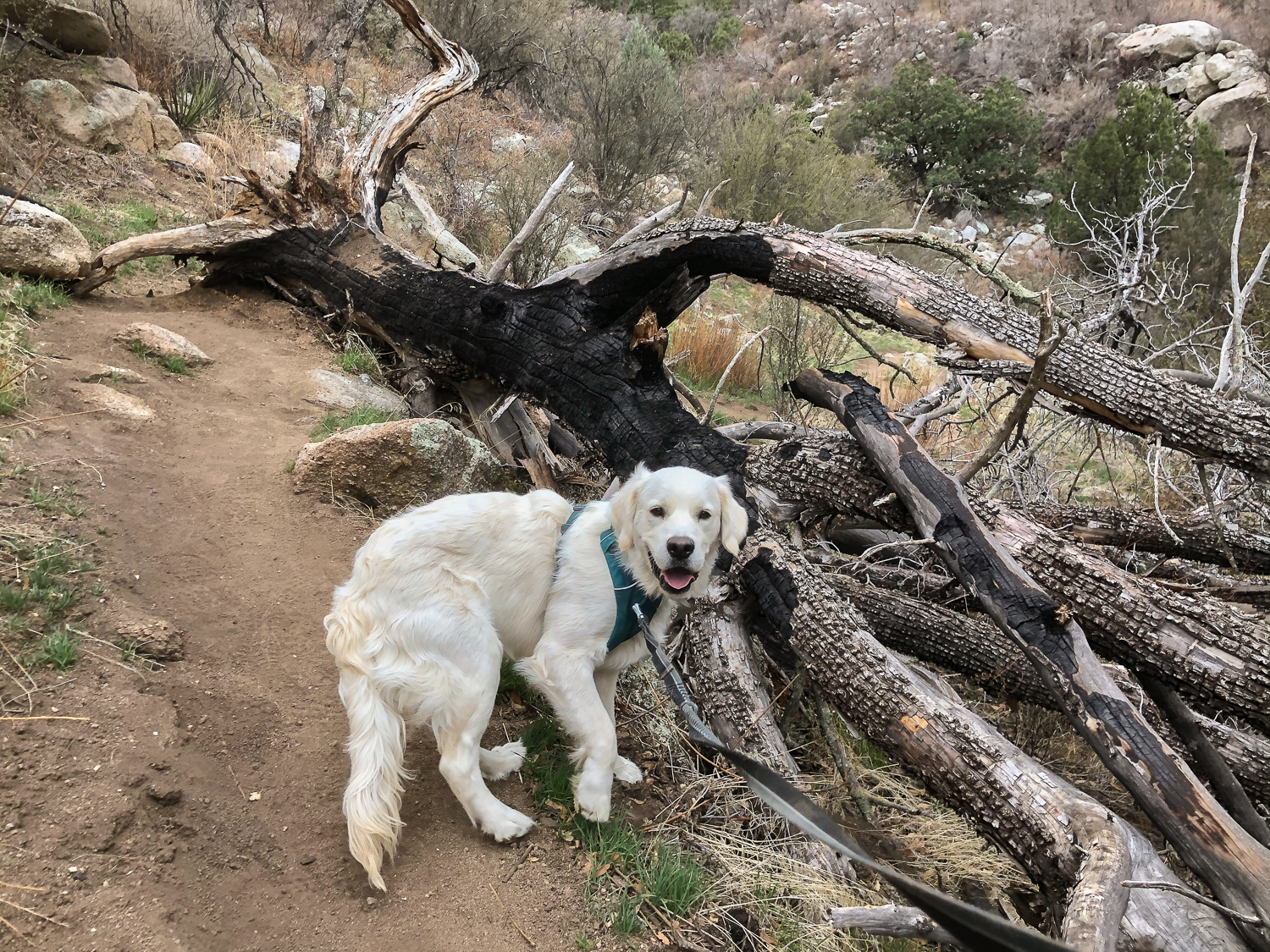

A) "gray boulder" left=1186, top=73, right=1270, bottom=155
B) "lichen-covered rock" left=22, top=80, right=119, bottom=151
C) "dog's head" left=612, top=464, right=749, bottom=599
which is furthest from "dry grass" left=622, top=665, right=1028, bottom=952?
"gray boulder" left=1186, top=73, right=1270, bottom=155

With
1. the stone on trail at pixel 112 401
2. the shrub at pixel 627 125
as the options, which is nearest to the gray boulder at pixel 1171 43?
the shrub at pixel 627 125

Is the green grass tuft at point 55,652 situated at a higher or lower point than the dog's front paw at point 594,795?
higher

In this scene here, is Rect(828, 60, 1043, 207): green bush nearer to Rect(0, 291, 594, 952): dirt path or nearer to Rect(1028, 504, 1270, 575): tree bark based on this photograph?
Rect(1028, 504, 1270, 575): tree bark

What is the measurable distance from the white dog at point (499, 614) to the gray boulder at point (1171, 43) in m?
28.2

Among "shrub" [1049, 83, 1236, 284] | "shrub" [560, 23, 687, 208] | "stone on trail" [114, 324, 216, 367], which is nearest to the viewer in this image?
"stone on trail" [114, 324, 216, 367]

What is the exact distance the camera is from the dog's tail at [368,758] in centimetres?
232

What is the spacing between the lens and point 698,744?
10.4ft

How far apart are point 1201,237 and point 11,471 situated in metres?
15.8

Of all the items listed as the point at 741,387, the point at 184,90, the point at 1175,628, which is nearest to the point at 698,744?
the point at 1175,628

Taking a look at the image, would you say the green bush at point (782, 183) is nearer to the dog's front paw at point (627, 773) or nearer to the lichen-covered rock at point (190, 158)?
the lichen-covered rock at point (190, 158)

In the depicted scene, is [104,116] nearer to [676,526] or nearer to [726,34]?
[676,526]

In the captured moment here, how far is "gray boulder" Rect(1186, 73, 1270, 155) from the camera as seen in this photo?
19.4 meters

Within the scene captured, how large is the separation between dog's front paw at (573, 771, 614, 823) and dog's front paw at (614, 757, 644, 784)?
345 millimetres

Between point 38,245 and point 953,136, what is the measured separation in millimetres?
22065
